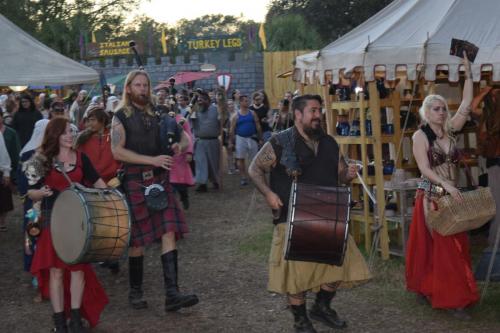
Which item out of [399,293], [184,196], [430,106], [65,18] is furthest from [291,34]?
[430,106]

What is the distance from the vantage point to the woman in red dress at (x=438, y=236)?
6078mm

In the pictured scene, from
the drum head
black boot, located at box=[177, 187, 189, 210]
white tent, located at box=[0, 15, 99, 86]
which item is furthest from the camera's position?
black boot, located at box=[177, 187, 189, 210]

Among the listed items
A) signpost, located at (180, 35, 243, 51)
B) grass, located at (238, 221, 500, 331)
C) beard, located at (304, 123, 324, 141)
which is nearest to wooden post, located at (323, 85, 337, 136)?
grass, located at (238, 221, 500, 331)

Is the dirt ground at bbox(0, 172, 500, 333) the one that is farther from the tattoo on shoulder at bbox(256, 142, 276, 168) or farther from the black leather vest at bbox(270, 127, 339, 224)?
the tattoo on shoulder at bbox(256, 142, 276, 168)

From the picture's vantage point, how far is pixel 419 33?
736 centimetres

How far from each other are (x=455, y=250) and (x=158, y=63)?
3757cm

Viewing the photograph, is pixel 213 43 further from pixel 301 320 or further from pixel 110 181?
pixel 301 320

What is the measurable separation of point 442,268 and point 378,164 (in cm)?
211

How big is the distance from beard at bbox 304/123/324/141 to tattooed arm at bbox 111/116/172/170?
1.17 metres

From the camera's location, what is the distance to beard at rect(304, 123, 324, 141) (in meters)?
5.62

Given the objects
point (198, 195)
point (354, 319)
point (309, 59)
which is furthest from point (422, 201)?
point (198, 195)

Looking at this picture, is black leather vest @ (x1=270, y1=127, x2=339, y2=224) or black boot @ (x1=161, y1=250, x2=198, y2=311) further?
black boot @ (x1=161, y1=250, x2=198, y2=311)

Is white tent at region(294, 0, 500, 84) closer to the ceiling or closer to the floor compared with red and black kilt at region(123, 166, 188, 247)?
closer to the ceiling

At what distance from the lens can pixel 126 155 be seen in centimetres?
626
